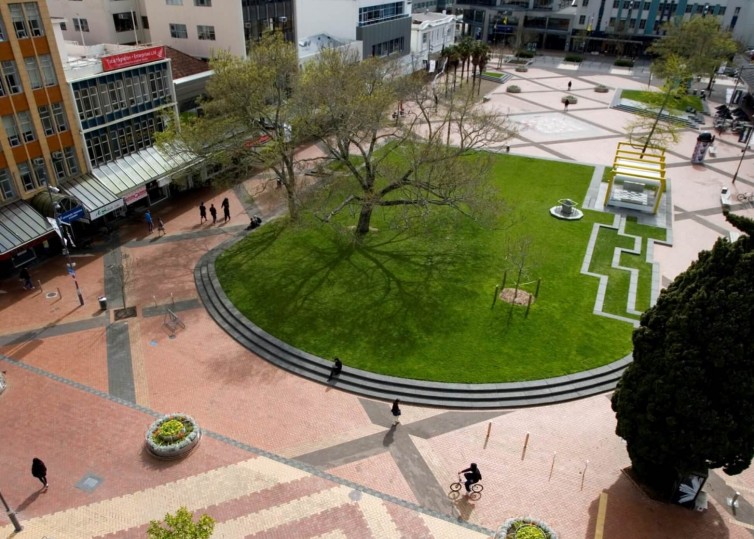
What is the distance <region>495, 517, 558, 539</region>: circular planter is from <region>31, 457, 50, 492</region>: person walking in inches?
634

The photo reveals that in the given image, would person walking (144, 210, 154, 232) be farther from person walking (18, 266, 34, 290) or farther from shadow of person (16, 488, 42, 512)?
shadow of person (16, 488, 42, 512)

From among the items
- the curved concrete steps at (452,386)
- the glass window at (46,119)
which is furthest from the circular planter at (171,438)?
the glass window at (46,119)

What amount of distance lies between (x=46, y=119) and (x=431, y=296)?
25.3 m

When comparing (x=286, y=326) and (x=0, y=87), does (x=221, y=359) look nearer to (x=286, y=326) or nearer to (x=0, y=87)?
(x=286, y=326)

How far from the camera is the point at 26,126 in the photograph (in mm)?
31969

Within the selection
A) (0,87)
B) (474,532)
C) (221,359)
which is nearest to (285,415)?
(221,359)

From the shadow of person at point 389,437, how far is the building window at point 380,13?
54516mm

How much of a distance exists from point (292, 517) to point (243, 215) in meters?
26.5

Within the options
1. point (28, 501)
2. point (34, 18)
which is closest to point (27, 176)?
point (34, 18)

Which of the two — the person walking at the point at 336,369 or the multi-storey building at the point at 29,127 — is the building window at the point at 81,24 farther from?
the person walking at the point at 336,369

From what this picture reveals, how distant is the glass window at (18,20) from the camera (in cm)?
3005

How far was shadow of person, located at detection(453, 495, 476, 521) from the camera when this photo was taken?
65.2 feet

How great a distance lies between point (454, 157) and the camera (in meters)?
31.8

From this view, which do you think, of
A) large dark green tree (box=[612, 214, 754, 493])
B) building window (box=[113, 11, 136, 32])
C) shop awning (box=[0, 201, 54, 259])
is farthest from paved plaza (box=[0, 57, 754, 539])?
building window (box=[113, 11, 136, 32])
